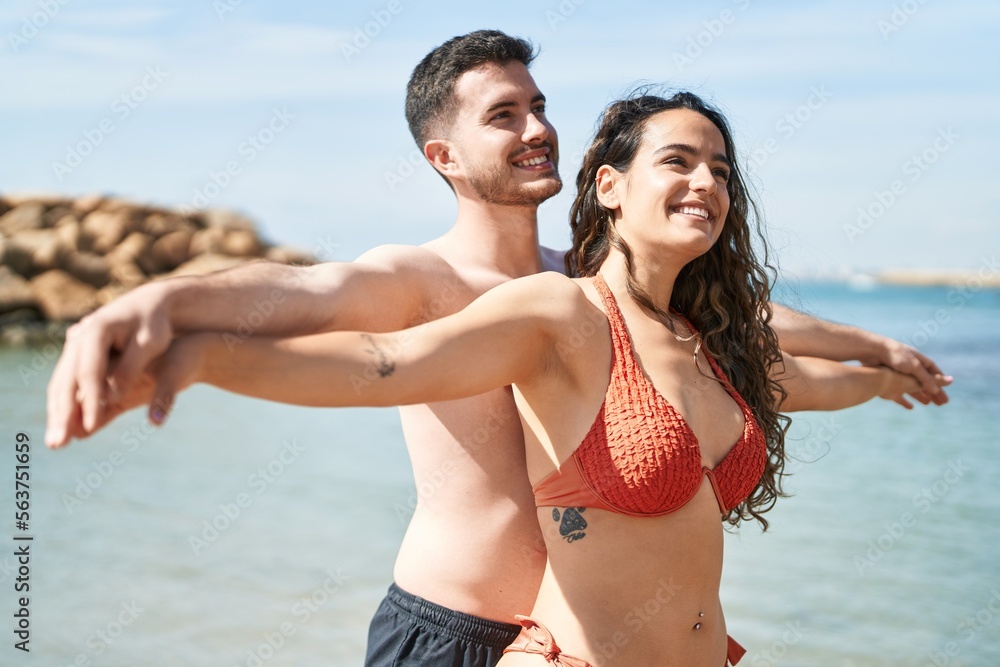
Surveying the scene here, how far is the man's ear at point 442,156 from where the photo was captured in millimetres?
3035

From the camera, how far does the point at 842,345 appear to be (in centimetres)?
331

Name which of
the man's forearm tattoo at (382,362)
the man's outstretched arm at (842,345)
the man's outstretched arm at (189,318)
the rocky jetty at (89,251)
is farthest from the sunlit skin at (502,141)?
the rocky jetty at (89,251)

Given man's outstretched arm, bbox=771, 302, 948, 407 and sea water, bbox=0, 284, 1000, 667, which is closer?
man's outstretched arm, bbox=771, 302, 948, 407

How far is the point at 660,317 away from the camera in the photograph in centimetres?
259

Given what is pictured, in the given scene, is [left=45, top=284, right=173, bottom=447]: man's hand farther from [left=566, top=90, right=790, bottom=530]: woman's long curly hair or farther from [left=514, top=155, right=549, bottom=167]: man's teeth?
[left=514, top=155, right=549, bottom=167]: man's teeth

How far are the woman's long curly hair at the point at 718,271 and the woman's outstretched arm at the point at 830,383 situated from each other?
0.66 feet

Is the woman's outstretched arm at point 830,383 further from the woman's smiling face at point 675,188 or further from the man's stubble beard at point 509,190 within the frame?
the man's stubble beard at point 509,190

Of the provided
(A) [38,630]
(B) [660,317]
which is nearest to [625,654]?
(B) [660,317]

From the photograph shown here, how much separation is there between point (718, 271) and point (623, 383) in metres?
0.68

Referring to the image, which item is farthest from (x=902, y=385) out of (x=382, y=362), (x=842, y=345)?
(x=382, y=362)

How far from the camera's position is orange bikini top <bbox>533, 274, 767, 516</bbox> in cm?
222

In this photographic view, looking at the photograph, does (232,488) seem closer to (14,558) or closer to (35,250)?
(14,558)

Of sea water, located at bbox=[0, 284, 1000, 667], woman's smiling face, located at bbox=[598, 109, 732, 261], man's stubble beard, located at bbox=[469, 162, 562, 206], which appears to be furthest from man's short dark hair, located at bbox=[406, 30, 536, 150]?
sea water, located at bbox=[0, 284, 1000, 667]

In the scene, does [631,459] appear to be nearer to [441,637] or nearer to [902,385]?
[441,637]
